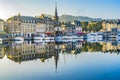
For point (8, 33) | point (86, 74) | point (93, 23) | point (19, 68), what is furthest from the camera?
point (93, 23)

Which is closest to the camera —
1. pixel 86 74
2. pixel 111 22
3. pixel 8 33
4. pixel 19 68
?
pixel 86 74

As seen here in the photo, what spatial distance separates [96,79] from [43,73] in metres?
1.44

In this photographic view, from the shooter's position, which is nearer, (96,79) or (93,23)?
(96,79)

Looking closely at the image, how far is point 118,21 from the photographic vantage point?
44.8m

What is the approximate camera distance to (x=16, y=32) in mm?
30828

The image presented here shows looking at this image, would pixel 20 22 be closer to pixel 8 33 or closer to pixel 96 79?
pixel 8 33

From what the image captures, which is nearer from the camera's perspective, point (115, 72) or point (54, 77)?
point (54, 77)

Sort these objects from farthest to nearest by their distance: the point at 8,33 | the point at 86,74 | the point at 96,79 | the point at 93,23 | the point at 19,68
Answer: the point at 93,23 → the point at 8,33 → the point at 19,68 → the point at 86,74 → the point at 96,79

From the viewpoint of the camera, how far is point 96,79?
7512 millimetres

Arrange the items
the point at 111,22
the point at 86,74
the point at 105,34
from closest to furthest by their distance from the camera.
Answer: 1. the point at 86,74
2. the point at 105,34
3. the point at 111,22

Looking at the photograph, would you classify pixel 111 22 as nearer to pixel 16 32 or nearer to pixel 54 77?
pixel 16 32

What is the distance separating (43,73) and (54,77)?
0.64m

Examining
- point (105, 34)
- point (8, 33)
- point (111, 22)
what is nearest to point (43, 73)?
point (8, 33)

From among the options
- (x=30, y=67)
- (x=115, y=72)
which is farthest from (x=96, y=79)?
(x=30, y=67)
